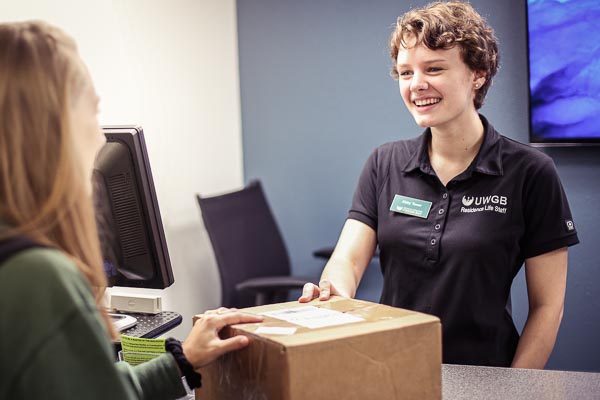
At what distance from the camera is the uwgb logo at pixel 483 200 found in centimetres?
179

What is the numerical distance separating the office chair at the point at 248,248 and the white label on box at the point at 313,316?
1.65 m

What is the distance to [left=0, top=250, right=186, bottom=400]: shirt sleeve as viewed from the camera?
759 mm

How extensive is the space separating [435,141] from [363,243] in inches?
13.3

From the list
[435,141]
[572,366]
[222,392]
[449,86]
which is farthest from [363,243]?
[572,366]

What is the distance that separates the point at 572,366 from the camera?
124 inches

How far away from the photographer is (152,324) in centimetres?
163

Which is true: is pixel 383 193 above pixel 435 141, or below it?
below

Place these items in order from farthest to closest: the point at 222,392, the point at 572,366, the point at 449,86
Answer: the point at 572,366 → the point at 449,86 → the point at 222,392

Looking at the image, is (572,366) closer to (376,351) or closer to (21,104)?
(376,351)

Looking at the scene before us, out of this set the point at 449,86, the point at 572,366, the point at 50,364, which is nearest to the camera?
the point at 50,364

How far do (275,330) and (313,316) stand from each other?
5.0 inches

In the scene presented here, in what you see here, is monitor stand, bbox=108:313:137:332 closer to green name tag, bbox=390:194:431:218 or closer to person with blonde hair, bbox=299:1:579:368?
person with blonde hair, bbox=299:1:579:368

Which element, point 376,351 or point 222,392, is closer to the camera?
point 376,351

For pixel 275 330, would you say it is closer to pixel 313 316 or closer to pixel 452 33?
pixel 313 316
